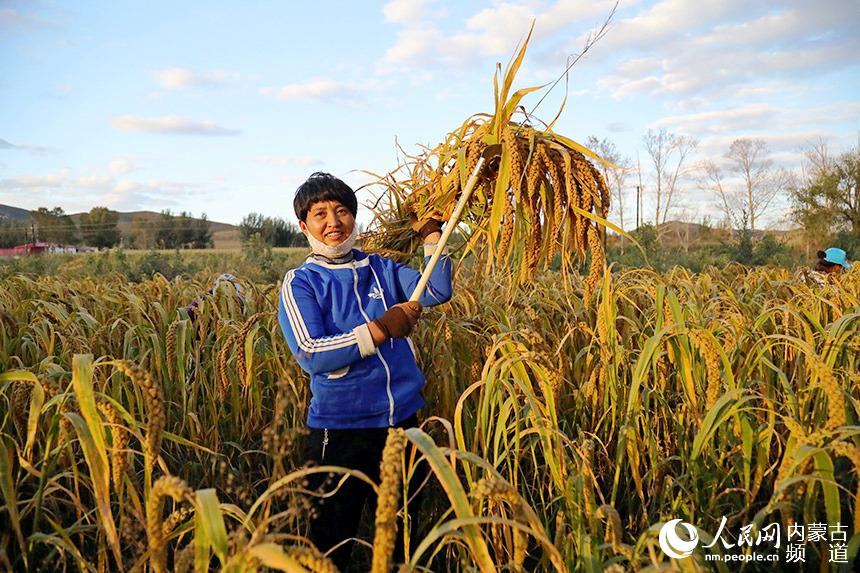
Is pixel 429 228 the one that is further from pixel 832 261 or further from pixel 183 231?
pixel 183 231

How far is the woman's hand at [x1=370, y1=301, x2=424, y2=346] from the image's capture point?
1704mm

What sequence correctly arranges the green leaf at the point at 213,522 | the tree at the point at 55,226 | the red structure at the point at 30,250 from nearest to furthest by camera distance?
the green leaf at the point at 213,522 → the red structure at the point at 30,250 → the tree at the point at 55,226

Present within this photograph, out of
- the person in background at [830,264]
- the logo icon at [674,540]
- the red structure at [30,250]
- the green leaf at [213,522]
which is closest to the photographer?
the green leaf at [213,522]

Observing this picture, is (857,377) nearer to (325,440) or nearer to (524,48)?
(524,48)

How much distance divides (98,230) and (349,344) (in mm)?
45186

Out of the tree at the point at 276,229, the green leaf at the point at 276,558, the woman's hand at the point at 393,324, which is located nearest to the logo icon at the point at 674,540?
the green leaf at the point at 276,558

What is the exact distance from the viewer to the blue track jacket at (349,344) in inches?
68.1

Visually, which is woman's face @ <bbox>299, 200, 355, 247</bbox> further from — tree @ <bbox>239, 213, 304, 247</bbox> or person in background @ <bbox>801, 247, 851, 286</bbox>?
tree @ <bbox>239, 213, 304, 247</bbox>

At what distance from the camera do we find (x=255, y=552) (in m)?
0.75

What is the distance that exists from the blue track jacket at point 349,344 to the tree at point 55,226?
40.2 metres

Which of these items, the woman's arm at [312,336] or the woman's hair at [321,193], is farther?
the woman's hair at [321,193]

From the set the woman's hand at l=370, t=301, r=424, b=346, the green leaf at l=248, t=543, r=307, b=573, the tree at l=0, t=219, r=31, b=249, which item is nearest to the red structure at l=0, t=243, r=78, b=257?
the tree at l=0, t=219, r=31, b=249

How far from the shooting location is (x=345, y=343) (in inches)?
67.2

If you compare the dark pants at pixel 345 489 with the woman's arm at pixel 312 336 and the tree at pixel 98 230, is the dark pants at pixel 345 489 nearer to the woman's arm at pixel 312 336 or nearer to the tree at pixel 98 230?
the woman's arm at pixel 312 336
